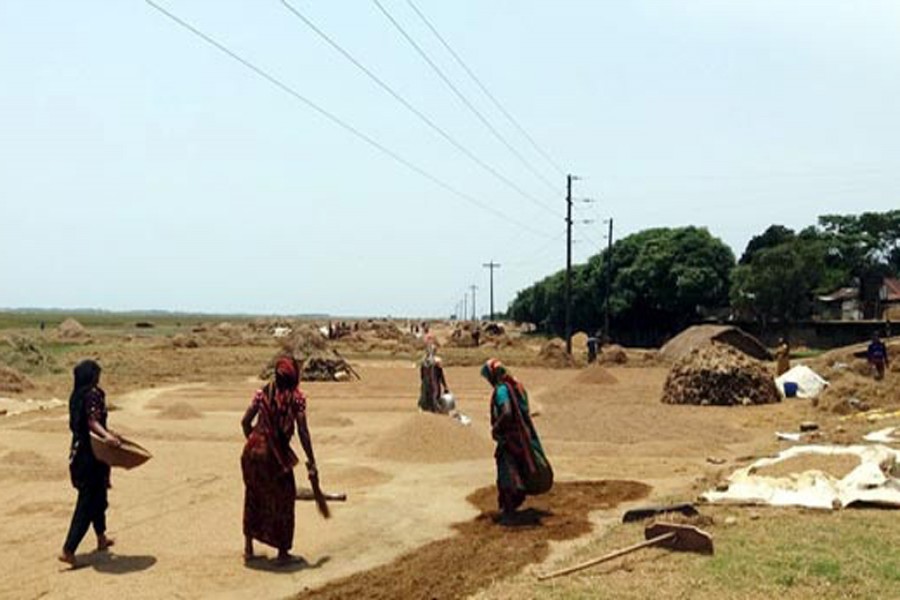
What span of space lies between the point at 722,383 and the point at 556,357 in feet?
72.8

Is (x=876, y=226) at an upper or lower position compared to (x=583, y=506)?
upper

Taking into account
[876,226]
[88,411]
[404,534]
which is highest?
[876,226]

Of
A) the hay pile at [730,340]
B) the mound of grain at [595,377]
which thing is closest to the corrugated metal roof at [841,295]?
the hay pile at [730,340]

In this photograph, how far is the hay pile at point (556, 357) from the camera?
44938 millimetres

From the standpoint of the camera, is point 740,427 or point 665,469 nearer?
point 665,469

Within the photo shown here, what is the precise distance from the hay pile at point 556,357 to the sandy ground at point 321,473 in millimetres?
17821

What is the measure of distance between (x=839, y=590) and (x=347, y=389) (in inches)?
993

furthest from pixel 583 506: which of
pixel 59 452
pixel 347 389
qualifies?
pixel 347 389

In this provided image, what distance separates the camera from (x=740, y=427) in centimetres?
1977

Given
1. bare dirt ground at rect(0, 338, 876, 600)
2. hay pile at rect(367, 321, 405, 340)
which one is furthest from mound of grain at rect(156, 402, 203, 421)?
hay pile at rect(367, 321, 405, 340)

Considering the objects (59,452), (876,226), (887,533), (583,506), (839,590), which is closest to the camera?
(839,590)

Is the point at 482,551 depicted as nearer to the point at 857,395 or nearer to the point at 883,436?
the point at 883,436

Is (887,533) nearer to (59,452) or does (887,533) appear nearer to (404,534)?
(404,534)

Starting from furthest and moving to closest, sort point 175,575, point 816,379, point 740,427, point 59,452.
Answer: point 816,379, point 740,427, point 59,452, point 175,575
